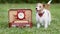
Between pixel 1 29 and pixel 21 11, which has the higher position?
pixel 21 11

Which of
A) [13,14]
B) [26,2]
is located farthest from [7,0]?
[13,14]

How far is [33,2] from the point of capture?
13.9 metres

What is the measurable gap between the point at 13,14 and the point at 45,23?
27.2 inches

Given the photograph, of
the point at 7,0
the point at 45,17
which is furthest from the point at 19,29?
the point at 7,0

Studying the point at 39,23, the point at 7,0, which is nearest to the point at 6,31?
the point at 39,23

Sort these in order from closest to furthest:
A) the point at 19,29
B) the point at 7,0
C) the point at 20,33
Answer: the point at 20,33 → the point at 19,29 → the point at 7,0

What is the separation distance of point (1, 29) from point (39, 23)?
0.81 metres

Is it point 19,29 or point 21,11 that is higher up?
point 21,11

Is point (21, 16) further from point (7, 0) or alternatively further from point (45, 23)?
point (7, 0)

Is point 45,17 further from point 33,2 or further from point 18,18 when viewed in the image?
point 33,2

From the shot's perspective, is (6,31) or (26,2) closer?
(6,31)

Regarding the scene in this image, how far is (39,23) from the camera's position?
5.76 meters

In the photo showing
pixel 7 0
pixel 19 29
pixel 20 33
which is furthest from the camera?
pixel 7 0

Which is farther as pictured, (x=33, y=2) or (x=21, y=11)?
(x=33, y=2)
